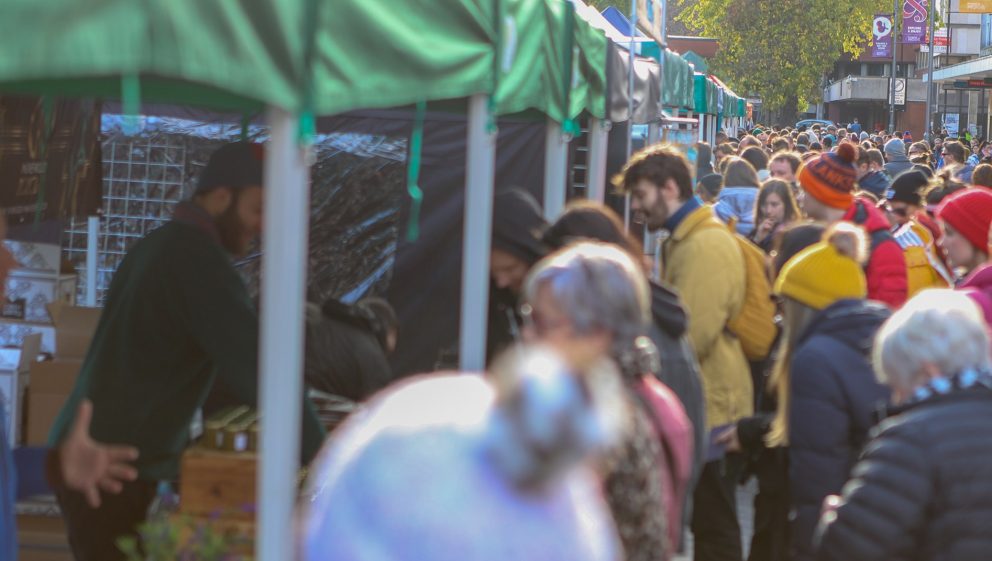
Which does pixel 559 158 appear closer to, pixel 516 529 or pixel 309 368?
pixel 309 368

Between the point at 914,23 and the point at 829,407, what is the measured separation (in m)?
48.6

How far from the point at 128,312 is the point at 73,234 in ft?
12.8

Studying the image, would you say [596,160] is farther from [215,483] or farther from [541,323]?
[541,323]

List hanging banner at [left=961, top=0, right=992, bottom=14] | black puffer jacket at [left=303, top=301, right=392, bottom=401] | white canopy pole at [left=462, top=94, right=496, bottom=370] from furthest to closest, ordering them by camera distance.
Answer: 1. hanging banner at [left=961, top=0, right=992, bottom=14]
2. black puffer jacket at [left=303, top=301, right=392, bottom=401]
3. white canopy pole at [left=462, top=94, right=496, bottom=370]

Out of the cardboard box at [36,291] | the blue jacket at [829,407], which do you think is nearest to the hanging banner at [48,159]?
the cardboard box at [36,291]

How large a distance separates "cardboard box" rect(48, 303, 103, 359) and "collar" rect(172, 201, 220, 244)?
2.22 meters

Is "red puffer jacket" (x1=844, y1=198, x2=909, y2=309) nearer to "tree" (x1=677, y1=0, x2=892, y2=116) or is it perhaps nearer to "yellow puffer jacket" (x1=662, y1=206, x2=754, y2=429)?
"yellow puffer jacket" (x1=662, y1=206, x2=754, y2=429)

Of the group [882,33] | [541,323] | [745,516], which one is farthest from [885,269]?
[882,33]

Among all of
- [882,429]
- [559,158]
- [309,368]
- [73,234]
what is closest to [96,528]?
[309,368]

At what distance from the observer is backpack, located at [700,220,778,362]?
598 cm

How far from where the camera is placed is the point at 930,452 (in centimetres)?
337

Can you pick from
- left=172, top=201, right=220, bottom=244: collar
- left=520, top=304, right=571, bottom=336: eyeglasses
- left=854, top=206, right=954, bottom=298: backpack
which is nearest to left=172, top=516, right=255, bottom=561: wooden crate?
left=172, top=201, right=220, bottom=244: collar

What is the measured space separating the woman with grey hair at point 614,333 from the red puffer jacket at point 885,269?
4062mm

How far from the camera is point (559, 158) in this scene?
241 inches
